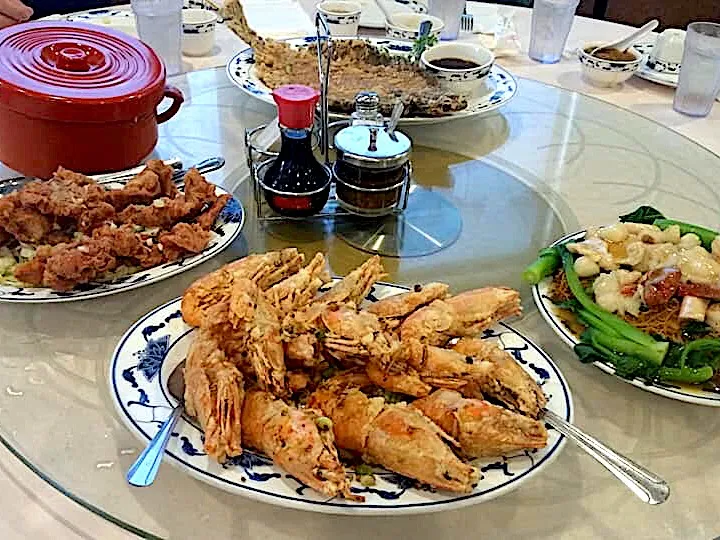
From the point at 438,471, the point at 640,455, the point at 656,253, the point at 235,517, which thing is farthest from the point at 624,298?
the point at 235,517

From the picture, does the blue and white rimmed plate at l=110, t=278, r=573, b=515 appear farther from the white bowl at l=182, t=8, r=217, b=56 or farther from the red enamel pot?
the white bowl at l=182, t=8, r=217, b=56

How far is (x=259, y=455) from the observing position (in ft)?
2.42

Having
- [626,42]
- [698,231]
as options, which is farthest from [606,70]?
[698,231]

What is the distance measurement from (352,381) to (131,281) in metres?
0.37

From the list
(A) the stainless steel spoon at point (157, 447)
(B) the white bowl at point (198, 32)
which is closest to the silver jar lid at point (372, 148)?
(A) the stainless steel spoon at point (157, 447)

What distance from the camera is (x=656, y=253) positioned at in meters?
1.04

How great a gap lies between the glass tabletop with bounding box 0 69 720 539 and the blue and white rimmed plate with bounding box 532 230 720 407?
0.03 m

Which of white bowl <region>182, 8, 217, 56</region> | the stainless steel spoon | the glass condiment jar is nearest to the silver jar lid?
the glass condiment jar

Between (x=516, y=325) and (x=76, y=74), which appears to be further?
(x=76, y=74)

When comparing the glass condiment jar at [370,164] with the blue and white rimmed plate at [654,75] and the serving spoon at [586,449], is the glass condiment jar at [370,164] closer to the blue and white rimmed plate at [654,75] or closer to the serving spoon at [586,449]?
the serving spoon at [586,449]

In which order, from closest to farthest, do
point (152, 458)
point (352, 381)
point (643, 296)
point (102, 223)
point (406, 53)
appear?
point (152, 458), point (352, 381), point (643, 296), point (102, 223), point (406, 53)

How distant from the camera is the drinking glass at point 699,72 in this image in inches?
64.6

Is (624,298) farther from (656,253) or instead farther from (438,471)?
(438,471)

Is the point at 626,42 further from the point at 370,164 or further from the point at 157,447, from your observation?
the point at 157,447
